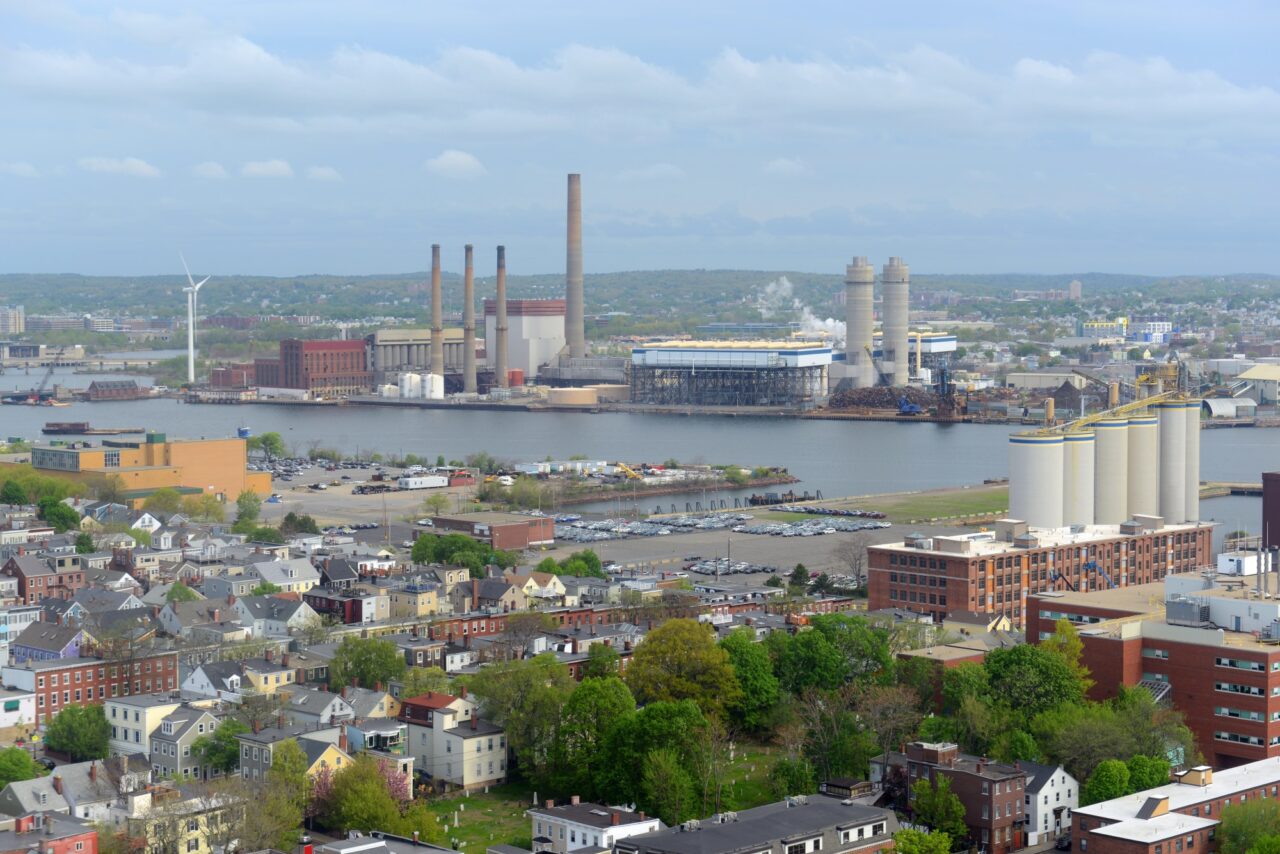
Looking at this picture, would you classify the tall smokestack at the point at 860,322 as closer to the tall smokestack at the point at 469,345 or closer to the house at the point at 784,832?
the tall smokestack at the point at 469,345

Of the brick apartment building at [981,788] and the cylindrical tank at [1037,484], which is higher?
the cylindrical tank at [1037,484]

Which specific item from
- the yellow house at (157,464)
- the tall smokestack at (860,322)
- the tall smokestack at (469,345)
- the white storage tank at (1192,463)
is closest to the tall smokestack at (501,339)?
the tall smokestack at (469,345)

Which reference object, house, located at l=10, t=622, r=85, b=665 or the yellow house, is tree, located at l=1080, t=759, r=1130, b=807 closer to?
house, located at l=10, t=622, r=85, b=665

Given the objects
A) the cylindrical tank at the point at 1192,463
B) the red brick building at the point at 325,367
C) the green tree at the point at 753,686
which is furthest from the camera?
the red brick building at the point at 325,367

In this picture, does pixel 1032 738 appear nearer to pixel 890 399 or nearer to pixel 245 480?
pixel 245 480

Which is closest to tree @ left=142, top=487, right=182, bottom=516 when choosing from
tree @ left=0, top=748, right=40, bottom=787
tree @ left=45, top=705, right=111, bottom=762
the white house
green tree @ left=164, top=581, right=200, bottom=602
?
green tree @ left=164, top=581, right=200, bottom=602

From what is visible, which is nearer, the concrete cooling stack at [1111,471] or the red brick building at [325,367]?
the concrete cooling stack at [1111,471]

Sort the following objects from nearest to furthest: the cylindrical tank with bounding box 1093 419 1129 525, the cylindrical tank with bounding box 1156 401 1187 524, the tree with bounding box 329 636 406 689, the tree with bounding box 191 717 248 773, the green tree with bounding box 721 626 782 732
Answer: the tree with bounding box 191 717 248 773
the green tree with bounding box 721 626 782 732
the tree with bounding box 329 636 406 689
the cylindrical tank with bounding box 1093 419 1129 525
the cylindrical tank with bounding box 1156 401 1187 524

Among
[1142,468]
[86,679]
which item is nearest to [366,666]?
[86,679]
